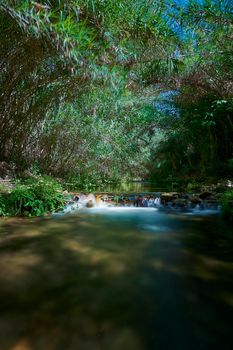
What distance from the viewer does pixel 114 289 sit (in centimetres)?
196

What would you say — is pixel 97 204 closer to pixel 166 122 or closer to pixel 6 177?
pixel 6 177

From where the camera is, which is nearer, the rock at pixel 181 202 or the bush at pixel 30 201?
the bush at pixel 30 201

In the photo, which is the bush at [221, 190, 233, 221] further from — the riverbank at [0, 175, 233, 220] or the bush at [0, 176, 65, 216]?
the bush at [0, 176, 65, 216]

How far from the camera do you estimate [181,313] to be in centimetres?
166

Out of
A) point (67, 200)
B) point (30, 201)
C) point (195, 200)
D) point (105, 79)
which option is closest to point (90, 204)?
point (67, 200)

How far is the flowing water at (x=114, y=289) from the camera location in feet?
4.69

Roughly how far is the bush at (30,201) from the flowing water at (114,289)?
59 cm

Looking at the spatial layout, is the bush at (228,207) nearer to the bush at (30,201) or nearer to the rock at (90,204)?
the rock at (90,204)

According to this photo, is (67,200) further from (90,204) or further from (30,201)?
(30,201)

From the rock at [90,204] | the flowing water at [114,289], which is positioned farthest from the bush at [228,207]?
the rock at [90,204]

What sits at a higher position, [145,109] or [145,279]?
[145,109]

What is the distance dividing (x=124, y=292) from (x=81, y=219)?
2480 millimetres

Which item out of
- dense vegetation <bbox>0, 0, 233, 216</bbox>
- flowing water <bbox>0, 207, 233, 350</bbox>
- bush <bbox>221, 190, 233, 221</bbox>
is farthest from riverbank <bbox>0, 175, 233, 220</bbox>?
dense vegetation <bbox>0, 0, 233, 216</bbox>

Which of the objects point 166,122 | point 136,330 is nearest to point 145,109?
point 166,122
